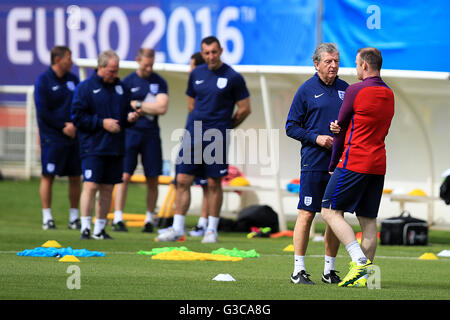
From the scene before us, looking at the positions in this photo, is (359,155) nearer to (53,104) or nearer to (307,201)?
(307,201)

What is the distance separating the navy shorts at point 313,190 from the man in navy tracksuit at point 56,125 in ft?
20.5

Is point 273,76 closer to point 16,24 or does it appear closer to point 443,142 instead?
point 443,142

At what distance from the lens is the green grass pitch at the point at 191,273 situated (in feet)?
22.2

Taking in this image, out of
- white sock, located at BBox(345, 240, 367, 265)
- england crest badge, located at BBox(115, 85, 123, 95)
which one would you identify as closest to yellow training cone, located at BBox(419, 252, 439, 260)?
white sock, located at BBox(345, 240, 367, 265)

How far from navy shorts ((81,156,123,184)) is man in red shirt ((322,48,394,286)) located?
4.65 metres

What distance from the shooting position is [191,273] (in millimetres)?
8305

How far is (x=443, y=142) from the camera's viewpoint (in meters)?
15.2

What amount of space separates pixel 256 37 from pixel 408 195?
10.7ft

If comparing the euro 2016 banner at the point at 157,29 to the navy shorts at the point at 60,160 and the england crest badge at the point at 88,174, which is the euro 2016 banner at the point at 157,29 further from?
the england crest badge at the point at 88,174

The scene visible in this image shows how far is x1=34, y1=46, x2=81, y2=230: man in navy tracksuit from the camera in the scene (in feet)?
43.8

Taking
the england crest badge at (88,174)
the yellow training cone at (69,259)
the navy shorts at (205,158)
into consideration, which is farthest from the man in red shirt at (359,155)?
the england crest badge at (88,174)

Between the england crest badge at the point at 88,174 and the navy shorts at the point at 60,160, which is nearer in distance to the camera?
the england crest badge at the point at 88,174

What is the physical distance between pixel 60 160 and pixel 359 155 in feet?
23.1

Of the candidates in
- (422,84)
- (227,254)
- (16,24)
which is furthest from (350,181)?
(16,24)
